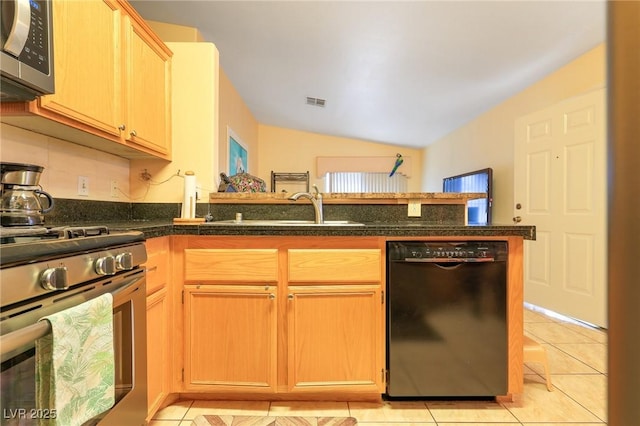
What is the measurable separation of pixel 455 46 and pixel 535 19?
1.88 feet

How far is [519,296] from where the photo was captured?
143 cm

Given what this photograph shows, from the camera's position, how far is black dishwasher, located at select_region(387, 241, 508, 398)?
1407 millimetres

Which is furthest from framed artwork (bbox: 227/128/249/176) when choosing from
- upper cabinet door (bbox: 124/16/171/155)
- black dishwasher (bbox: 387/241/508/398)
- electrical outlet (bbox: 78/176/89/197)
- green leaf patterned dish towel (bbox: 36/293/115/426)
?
green leaf patterned dish towel (bbox: 36/293/115/426)

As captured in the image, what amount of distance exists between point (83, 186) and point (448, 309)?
1.91 meters

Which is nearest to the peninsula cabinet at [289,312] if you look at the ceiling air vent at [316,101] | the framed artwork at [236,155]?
the framed artwork at [236,155]

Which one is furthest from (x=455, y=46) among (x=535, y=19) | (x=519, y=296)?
(x=519, y=296)

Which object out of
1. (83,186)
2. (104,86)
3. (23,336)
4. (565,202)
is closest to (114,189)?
(83,186)

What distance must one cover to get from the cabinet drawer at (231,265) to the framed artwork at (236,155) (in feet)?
8.22

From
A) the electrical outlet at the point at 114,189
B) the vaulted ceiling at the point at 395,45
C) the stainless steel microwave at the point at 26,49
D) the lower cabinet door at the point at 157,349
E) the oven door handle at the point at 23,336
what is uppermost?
the vaulted ceiling at the point at 395,45

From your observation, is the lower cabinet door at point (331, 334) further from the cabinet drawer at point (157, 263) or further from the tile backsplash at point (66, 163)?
the tile backsplash at point (66, 163)

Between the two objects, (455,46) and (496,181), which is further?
(496,181)

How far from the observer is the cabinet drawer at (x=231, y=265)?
4.69 ft

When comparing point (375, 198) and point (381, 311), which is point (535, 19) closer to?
point (375, 198)

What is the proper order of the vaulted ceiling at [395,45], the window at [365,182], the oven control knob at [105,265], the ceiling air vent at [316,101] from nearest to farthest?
the oven control knob at [105,265] → the vaulted ceiling at [395,45] → the ceiling air vent at [316,101] → the window at [365,182]
